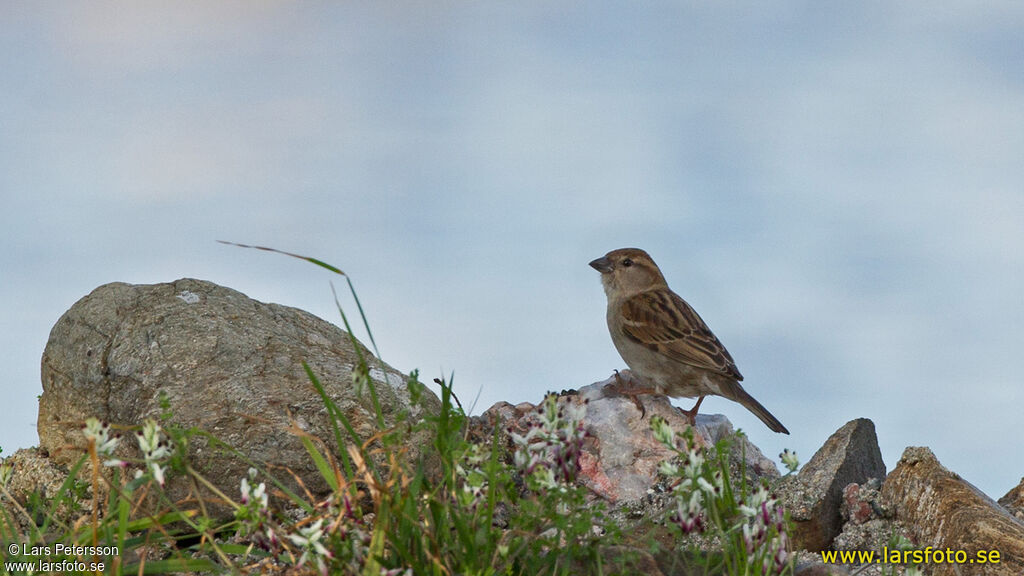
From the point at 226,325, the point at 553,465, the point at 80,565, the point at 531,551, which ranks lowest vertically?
the point at 80,565

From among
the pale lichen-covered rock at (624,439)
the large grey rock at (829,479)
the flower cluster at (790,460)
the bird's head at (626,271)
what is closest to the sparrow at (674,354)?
the pale lichen-covered rock at (624,439)

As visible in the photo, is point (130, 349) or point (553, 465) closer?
point (553, 465)

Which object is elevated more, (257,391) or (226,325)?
(226,325)

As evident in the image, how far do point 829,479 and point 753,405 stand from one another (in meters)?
2.34

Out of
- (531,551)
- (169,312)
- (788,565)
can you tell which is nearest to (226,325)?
(169,312)

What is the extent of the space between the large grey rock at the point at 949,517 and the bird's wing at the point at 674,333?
2.40 metres

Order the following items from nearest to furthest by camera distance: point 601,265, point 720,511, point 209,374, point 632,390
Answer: point 720,511 < point 209,374 < point 632,390 < point 601,265

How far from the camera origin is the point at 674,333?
9.65 m

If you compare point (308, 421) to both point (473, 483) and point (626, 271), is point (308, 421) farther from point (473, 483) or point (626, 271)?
point (626, 271)

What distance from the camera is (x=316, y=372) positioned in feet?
26.9

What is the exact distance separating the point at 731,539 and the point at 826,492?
95.5 inches

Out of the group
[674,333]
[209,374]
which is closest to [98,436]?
[209,374]

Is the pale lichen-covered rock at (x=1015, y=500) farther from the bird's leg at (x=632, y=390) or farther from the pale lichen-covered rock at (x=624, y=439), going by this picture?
the bird's leg at (x=632, y=390)

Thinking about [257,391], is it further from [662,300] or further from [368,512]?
[662,300]
